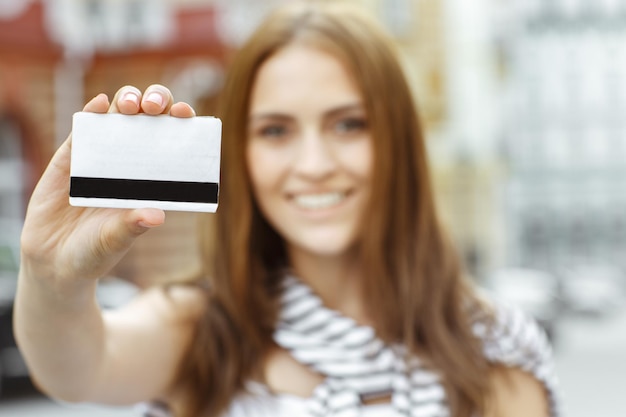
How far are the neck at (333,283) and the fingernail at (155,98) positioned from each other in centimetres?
96

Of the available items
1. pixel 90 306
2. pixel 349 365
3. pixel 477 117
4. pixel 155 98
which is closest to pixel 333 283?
pixel 349 365

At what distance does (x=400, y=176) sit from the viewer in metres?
2.10

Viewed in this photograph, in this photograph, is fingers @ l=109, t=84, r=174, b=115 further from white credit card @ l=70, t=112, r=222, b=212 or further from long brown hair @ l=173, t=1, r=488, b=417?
long brown hair @ l=173, t=1, r=488, b=417

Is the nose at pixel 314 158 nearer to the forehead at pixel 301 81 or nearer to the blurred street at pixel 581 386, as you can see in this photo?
the forehead at pixel 301 81

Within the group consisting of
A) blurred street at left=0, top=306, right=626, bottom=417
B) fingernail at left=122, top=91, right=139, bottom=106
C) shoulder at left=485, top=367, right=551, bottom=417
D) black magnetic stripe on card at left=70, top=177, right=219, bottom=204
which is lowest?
blurred street at left=0, top=306, right=626, bottom=417

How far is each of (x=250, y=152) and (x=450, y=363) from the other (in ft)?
1.94

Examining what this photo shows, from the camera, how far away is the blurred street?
25.9ft

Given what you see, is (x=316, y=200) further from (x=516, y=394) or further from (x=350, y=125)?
(x=516, y=394)

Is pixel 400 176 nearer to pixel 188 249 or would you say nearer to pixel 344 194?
pixel 344 194

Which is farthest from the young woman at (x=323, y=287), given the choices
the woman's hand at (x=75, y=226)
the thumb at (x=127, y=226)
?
the thumb at (x=127, y=226)

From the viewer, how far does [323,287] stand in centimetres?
217

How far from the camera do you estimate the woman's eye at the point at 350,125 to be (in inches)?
79.0

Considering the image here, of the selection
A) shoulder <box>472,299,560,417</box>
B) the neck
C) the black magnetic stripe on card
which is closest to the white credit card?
the black magnetic stripe on card

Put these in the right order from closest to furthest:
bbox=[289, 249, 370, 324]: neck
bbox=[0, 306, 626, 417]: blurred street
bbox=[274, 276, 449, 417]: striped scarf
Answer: bbox=[274, 276, 449, 417]: striped scarf
bbox=[289, 249, 370, 324]: neck
bbox=[0, 306, 626, 417]: blurred street
